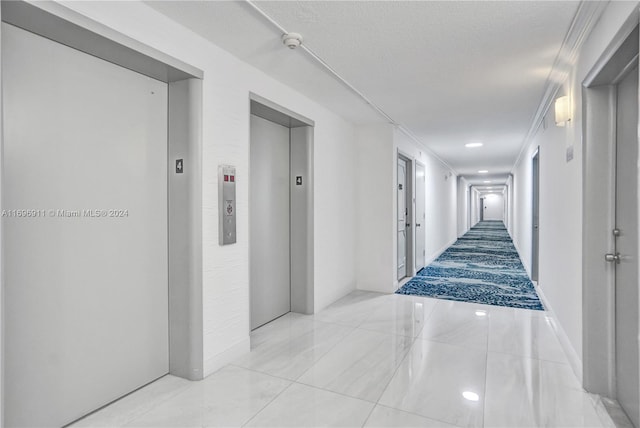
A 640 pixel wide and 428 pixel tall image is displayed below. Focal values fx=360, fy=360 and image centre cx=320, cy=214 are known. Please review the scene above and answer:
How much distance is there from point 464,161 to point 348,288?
6.01 m

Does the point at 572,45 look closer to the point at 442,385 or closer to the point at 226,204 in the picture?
the point at 442,385

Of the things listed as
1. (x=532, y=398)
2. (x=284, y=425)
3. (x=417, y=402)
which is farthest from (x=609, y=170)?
(x=284, y=425)

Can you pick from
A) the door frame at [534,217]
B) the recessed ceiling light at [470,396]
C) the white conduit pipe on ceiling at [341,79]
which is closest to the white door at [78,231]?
the white conduit pipe on ceiling at [341,79]

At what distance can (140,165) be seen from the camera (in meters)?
2.45

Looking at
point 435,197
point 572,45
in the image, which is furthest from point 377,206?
point 435,197

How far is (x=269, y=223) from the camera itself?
3.96 meters

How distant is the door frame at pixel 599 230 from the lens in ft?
7.72

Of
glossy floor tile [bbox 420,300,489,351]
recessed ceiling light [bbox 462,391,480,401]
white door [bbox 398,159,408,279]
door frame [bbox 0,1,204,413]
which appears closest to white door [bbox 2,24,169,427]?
door frame [bbox 0,1,204,413]

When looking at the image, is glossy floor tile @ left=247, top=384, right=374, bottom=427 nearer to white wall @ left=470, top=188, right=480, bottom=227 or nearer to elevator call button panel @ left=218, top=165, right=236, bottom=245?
elevator call button panel @ left=218, top=165, right=236, bottom=245

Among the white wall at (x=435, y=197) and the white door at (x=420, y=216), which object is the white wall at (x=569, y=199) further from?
the white door at (x=420, y=216)

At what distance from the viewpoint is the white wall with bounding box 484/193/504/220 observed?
2750 cm

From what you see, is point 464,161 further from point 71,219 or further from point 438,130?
point 71,219

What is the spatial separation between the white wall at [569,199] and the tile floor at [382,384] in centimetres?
37

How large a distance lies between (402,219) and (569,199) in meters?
3.17
